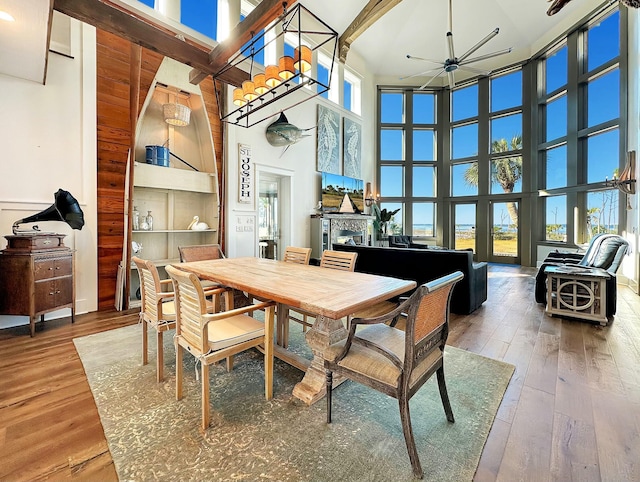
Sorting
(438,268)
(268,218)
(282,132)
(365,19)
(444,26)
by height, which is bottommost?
(438,268)

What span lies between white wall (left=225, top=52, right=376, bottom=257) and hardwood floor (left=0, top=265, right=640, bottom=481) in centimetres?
247

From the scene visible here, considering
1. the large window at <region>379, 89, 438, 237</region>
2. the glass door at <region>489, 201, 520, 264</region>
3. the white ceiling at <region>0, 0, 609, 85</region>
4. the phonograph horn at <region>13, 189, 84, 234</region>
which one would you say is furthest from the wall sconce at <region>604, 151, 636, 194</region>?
the phonograph horn at <region>13, 189, 84, 234</region>

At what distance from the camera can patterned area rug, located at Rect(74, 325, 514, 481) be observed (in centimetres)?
136

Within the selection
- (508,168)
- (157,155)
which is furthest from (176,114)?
(508,168)

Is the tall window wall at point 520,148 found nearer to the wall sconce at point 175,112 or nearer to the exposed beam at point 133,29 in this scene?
the wall sconce at point 175,112

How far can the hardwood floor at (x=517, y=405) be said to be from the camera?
1.39 m

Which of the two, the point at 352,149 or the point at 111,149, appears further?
the point at 352,149

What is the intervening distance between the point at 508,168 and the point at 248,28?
27.5ft

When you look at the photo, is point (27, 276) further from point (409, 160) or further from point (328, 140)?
point (409, 160)

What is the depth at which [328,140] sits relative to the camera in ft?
23.9

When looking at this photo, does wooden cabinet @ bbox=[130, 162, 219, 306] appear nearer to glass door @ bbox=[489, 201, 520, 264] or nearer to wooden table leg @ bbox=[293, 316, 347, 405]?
wooden table leg @ bbox=[293, 316, 347, 405]

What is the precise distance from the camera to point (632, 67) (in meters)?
5.27

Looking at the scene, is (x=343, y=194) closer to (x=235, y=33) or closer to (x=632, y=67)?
(x=235, y=33)

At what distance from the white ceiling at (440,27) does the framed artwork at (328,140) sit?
7.15 ft
